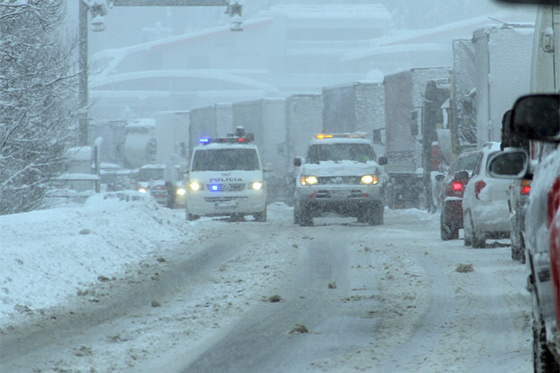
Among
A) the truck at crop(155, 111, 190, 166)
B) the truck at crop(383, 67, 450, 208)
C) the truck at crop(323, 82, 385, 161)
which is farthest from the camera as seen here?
the truck at crop(155, 111, 190, 166)

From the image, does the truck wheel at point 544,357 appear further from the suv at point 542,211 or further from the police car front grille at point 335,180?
the police car front grille at point 335,180

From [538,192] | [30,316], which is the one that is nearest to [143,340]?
[30,316]

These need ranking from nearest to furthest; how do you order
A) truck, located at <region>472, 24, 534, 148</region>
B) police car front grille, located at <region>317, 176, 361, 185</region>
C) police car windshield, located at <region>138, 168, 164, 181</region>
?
truck, located at <region>472, 24, 534, 148</region>
police car front grille, located at <region>317, 176, 361, 185</region>
police car windshield, located at <region>138, 168, 164, 181</region>

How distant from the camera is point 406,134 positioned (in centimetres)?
3597

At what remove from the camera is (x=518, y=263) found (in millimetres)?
15320

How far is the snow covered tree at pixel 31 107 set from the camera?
20.7 metres

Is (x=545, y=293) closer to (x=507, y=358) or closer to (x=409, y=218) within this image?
(x=507, y=358)

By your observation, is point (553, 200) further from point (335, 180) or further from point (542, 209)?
point (335, 180)

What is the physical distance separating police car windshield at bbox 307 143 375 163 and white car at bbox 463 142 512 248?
28.3ft

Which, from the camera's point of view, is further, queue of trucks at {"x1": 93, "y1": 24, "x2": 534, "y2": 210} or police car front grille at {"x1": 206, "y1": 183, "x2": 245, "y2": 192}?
police car front grille at {"x1": 206, "y1": 183, "x2": 245, "y2": 192}

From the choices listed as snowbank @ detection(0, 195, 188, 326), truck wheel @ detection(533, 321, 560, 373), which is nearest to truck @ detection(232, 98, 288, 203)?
snowbank @ detection(0, 195, 188, 326)

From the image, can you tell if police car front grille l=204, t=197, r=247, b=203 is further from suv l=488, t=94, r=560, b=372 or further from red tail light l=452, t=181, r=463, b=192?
suv l=488, t=94, r=560, b=372

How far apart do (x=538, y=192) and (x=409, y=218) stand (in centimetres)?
2396

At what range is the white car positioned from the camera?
16.8 m
